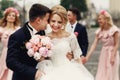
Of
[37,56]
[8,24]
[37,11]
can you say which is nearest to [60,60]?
[37,56]

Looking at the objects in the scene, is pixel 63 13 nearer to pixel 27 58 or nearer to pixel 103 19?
pixel 27 58

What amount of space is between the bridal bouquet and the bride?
16 centimetres

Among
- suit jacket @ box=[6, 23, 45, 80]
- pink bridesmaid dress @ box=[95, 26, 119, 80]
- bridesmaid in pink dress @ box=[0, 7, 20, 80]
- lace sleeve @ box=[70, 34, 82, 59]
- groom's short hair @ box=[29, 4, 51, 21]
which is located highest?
groom's short hair @ box=[29, 4, 51, 21]

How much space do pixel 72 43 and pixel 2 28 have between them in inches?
177

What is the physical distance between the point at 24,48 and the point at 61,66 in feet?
2.44

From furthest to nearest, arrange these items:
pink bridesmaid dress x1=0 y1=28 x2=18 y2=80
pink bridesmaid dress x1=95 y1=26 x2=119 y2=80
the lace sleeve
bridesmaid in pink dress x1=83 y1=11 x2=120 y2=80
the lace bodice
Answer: pink bridesmaid dress x1=95 y1=26 x2=119 y2=80, bridesmaid in pink dress x1=83 y1=11 x2=120 y2=80, pink bridesmaid dress x1=0 y1=28 x2=18 y2=80, the lace sleeve, the lace bodice

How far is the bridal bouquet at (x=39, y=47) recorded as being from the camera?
6.20m

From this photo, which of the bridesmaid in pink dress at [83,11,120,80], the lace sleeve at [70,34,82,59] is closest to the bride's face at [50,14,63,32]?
the lace sleeve at [70,34,82,59]

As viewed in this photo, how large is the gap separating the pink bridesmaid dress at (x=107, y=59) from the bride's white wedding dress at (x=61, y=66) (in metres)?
4.81

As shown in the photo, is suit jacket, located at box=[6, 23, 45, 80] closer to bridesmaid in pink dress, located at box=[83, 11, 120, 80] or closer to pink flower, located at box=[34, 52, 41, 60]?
pink flower, located at box=[34, 52, 41, 60]

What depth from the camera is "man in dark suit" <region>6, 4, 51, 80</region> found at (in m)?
6.16

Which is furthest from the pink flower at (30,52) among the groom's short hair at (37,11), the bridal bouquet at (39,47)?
the groom's short hair at (37,11)

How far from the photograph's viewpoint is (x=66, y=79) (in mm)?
6602

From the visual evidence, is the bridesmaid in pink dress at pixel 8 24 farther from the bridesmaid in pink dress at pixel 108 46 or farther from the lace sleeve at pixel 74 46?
the lace sleeve at pixel 74 46
